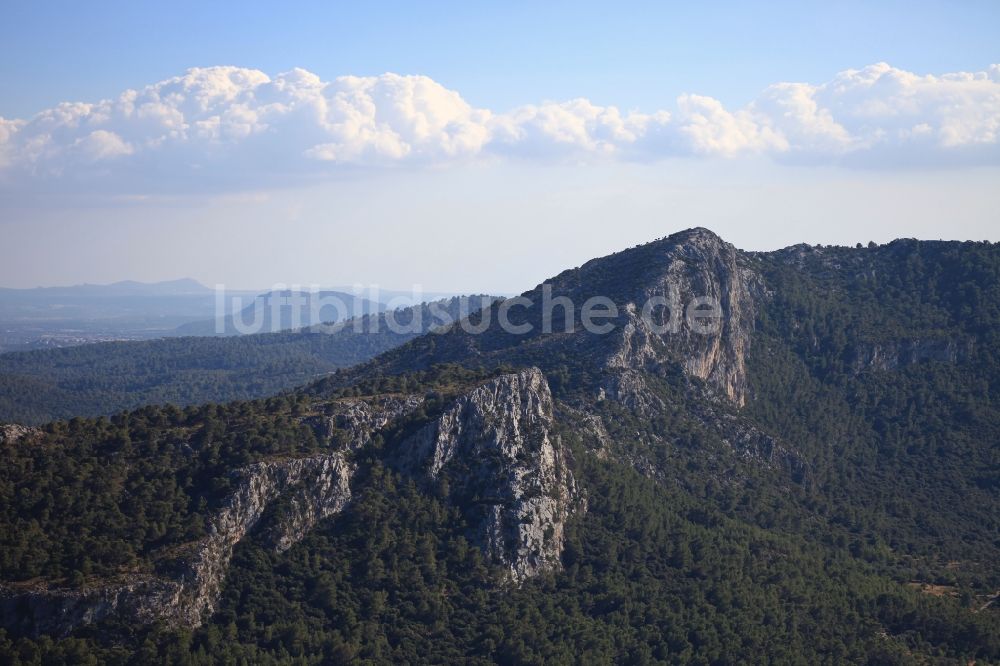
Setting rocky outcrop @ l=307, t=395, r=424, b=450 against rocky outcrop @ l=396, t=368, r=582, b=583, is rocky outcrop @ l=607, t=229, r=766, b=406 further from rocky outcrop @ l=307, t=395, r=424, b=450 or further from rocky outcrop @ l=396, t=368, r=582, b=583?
rocky outcrop @ l=307, t=395, r=424, b=450

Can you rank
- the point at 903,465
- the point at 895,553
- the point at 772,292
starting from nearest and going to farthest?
the point at 895,553 → the point at 903,465 → the point at 772,292

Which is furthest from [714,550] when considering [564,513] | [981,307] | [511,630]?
[981,307]

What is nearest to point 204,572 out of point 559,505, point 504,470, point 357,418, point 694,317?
point 357,418

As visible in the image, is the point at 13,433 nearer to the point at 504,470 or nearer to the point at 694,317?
the point at 504,470

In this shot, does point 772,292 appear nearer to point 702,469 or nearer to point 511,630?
point 702,469

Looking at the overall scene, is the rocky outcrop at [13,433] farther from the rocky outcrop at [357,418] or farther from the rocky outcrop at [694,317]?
the rocky outcrop at [694,317]

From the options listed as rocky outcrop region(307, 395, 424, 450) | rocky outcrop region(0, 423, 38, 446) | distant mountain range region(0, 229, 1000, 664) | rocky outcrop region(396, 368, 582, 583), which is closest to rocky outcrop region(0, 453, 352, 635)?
distant mountain range region(0, 229, 1000, 664)

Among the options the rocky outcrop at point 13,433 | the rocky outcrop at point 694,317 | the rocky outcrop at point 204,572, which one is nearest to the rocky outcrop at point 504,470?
the rocky outcrop at point 204,572
